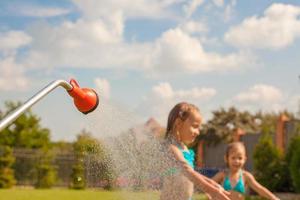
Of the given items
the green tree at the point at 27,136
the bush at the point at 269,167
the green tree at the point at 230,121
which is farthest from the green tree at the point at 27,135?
the bush at the point at 269,167

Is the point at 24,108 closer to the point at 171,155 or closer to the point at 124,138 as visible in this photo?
the point at 124,138

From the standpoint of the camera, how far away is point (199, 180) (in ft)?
13.6

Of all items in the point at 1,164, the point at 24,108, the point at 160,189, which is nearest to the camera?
the point at 24,108

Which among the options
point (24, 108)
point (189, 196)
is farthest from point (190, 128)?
point (24, 108)

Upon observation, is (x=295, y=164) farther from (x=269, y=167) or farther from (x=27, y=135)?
(x=27, y=135)

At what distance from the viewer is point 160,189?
3744 millimetres

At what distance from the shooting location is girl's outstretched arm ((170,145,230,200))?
3947 mm

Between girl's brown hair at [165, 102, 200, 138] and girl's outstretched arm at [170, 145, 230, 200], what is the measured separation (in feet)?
0.79

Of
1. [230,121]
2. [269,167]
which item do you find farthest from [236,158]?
[230,121]

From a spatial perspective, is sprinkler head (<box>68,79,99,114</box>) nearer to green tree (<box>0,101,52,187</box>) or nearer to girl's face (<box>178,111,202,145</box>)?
girl's face (<box>178,111,202,145</box>)

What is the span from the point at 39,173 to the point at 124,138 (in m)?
27.2

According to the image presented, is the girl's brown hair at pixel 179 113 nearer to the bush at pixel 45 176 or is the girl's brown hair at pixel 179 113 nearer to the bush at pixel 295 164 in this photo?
the bush at pixel 295 164

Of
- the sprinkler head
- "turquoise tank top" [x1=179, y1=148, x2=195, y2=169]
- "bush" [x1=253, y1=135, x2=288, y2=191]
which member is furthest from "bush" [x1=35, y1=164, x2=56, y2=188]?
the sprinkler head

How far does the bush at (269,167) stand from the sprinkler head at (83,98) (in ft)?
55.2
